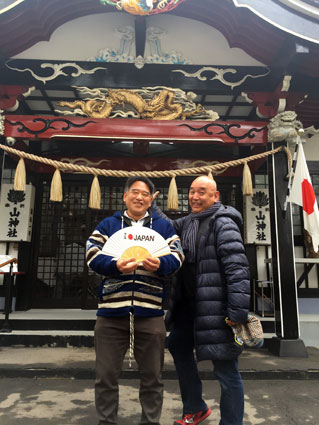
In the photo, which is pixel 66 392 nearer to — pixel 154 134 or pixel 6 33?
pixel 154 134

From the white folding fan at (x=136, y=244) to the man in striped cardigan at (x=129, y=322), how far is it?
0.05 m

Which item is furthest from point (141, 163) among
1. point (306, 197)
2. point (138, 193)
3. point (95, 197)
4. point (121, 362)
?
point (121, 362)

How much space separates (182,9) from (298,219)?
5176 millimetres

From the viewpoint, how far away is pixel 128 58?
17.9 ft

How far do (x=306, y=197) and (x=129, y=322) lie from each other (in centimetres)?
375

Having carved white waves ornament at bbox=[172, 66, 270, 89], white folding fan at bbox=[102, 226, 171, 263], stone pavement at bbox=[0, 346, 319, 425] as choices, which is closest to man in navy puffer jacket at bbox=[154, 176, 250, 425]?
white folding fan at bbox=[102, 226, 171, 263]

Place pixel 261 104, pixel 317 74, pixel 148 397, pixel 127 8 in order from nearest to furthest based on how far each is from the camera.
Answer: pixel 148 397 → pixel 127 8 → pixel 317 74 → pixel 261 104

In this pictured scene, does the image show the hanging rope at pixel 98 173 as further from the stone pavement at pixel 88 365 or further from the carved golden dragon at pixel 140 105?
the stone pavement at pixel 88 365

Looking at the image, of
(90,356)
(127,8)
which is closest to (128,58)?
(127,8)

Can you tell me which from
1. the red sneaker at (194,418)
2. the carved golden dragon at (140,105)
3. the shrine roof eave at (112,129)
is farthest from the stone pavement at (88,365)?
the carved golden dragon at (140,105)

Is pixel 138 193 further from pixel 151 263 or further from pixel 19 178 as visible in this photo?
pixel 19 178

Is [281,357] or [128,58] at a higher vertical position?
[128,58]

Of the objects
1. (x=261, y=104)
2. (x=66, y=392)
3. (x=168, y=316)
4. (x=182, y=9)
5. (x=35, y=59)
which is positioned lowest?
(x=66, y=392)

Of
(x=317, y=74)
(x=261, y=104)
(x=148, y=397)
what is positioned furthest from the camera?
(x=261, y=104)
